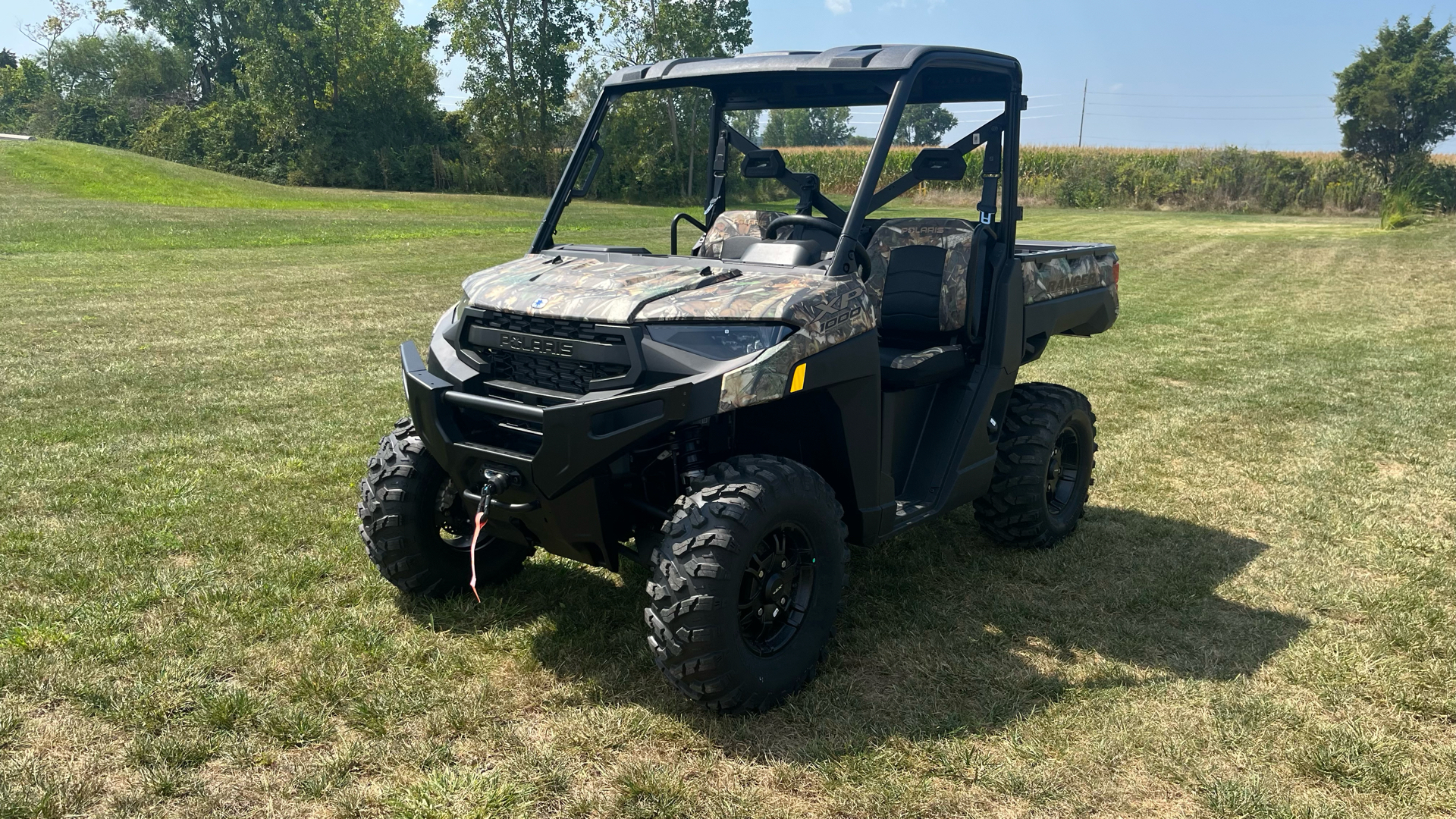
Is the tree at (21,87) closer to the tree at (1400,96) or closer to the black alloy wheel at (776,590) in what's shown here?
→ the tree at (1400,96)

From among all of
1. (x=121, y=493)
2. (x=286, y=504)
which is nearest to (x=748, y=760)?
(x=286, y=504)

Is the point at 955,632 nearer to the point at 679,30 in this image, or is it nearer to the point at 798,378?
the point at 798,378

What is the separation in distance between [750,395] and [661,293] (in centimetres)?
52

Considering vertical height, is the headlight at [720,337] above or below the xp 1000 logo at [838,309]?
below

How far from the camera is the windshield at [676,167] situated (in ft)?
16.8

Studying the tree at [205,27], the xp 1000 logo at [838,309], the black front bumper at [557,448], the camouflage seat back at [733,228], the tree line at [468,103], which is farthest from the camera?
the tree at [205,27]

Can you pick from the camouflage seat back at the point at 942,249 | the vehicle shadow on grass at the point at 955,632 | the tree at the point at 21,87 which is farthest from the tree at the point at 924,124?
the tree at the point at 21,87

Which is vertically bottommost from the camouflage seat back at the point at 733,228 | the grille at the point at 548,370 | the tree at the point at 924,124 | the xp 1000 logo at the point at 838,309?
the grille at the point at 548,370

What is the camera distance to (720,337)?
3.62m

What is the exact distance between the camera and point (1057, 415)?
17.3ft

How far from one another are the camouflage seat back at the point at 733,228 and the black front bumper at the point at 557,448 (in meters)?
1.50

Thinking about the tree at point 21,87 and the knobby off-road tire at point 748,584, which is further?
the tree at point 21,87

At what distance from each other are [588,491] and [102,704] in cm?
175

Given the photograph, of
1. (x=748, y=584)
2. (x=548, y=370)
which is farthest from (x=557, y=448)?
(x=748, y=584)
